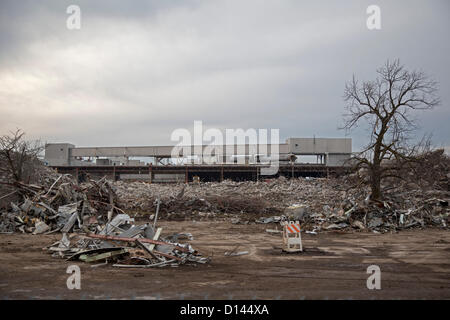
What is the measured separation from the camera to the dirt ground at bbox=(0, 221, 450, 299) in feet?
19.9

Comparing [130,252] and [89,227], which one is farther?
[89,227]

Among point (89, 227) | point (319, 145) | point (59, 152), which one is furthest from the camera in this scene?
point (59, 152)

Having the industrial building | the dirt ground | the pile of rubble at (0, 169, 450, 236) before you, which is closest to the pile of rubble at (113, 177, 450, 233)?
the pile of rubble at (0, 169, 450, 236)

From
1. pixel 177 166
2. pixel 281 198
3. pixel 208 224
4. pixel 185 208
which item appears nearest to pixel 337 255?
pixel 208 224

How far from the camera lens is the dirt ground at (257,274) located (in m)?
6.07

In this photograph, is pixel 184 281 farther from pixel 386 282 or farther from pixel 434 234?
pixel 434 234

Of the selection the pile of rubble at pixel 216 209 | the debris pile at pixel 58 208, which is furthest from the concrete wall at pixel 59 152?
the debris pile at pixel 58 208

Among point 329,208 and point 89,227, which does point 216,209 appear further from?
point 89,227

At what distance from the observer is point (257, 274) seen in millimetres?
7855

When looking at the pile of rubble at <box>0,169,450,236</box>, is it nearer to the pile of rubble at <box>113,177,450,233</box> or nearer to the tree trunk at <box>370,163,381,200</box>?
the pile of rubble at <box>113,177,450,233</box>

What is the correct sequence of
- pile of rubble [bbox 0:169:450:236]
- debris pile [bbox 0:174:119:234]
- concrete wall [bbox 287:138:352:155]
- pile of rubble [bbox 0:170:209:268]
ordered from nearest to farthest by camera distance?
pile of rubble [bbox 0:170:209:268] < debris pile [bbox 0:174:119:234] < pile of rubble [bbox 0:169:450:236] < concrete wall [bbox 287:138:352:155]

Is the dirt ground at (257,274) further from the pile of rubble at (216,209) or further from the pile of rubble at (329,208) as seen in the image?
the pile of rubble at (329,208)

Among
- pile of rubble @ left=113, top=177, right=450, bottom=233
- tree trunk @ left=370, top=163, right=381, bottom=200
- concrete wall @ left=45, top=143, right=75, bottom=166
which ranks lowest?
pile of rubble @ left=113, top=177, right=450, bottom=233

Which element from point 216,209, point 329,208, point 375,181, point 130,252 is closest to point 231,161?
point 216,209
